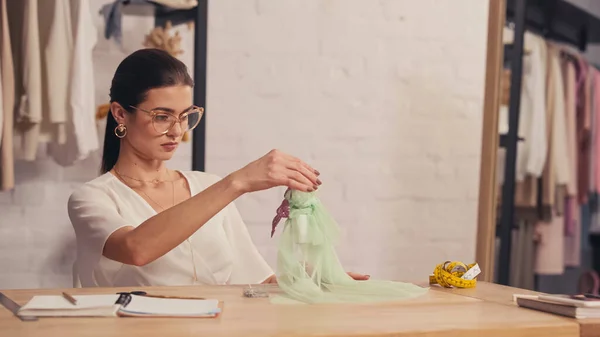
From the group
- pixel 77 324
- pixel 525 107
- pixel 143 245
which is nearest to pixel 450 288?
pixel 143 245

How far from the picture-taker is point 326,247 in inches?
72.0

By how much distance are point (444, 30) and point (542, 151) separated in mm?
647

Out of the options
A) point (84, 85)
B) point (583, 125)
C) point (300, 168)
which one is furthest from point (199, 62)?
point (583, 125)

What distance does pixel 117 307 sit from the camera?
4.67ft

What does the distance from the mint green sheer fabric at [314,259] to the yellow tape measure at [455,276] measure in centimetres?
14

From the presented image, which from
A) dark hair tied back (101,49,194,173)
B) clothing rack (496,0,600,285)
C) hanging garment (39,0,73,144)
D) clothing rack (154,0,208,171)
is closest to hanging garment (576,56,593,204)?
clothing rack (496,0,600,285)

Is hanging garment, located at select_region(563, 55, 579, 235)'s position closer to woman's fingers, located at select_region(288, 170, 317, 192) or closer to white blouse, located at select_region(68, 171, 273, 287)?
white blouse, located at select_region(68, 171, 273, 287)

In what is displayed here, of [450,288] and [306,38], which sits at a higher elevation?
[306,38]

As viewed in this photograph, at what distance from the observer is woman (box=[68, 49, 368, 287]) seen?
2066 millimetres

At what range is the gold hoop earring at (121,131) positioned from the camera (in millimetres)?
2213

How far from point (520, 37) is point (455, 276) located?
1.67 meters

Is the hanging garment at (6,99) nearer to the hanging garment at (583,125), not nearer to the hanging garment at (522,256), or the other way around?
the hanging garment at (522,256)

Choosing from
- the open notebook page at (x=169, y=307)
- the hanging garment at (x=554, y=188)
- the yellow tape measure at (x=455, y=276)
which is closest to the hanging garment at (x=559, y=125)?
the hanging garment at (x=554, y=188)

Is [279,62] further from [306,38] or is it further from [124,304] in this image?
[124,304]
